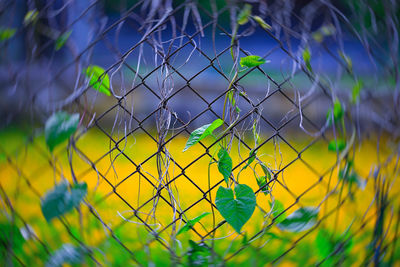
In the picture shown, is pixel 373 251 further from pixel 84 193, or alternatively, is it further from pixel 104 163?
pixel 104 163

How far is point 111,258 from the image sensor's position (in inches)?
42.2

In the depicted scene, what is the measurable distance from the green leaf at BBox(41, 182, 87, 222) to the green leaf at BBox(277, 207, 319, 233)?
16.7 inches

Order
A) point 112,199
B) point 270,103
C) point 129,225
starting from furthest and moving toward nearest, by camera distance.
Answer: point 270,103
point 112,199
point 129,225

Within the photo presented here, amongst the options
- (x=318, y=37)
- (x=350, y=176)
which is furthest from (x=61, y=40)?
(x=350, y=176)

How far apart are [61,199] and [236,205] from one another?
0.33m

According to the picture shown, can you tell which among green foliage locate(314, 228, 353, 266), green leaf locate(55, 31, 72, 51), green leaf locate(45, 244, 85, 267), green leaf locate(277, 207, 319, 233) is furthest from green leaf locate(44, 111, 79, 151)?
green foliage locate(314, 228, 353, 266)

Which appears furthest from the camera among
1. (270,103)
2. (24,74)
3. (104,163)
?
(270,103)

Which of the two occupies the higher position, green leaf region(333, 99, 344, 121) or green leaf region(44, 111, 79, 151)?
green leaf region(44, 111, 79, 151)

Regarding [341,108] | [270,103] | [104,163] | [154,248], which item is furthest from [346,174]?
[270,103]

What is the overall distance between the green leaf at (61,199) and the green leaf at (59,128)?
85 mm

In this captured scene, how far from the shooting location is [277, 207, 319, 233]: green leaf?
806mm

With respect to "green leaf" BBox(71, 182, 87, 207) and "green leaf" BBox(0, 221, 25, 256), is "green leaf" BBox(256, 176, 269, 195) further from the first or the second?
"green leaf" BBox(0, 221, 25, 256)

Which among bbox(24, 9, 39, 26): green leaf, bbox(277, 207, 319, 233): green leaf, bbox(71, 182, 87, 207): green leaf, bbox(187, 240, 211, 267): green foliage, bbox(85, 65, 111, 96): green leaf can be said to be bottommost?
bbox(277, 207, 319, 233): green leaf

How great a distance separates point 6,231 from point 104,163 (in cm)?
131
